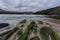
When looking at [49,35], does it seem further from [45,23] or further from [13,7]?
[13,7]

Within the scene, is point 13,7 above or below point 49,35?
above

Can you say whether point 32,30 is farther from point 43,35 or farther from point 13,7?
point 13,7

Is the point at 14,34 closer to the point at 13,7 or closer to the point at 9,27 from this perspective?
the point at 9,27

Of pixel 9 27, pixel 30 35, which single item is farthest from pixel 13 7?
pixel 30 35

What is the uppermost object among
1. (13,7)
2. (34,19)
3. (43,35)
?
(13,7)

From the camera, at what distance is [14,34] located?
0.95m

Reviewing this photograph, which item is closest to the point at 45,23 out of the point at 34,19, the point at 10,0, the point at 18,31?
the point at 34,19

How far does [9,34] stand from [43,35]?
288 mm

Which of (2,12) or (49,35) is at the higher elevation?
(2,12)

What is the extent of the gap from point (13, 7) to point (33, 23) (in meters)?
0.23

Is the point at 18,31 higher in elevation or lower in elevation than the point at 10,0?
lower

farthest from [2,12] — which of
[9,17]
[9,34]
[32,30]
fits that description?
[32,30]

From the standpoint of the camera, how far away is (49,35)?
36.9 inches

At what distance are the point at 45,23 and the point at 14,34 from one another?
0.29 meters
